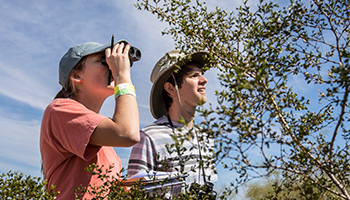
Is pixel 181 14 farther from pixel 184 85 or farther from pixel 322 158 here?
pixel 322 158

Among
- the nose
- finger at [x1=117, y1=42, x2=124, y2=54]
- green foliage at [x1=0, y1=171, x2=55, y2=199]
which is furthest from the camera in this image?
the nose

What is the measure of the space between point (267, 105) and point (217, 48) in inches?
22.2

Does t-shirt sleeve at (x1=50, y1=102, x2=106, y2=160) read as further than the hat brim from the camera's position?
No

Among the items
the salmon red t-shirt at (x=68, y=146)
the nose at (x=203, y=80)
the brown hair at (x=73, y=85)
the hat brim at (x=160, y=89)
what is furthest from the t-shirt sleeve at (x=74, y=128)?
the nose at (x=203, y=80)

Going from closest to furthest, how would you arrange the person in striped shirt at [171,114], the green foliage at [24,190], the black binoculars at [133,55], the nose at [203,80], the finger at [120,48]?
the green foliage at [24,190]
the finger at [120,48]
the black binoculars at [133,55]
the person in striped shirt at [171,114]
the nose at [203,80]

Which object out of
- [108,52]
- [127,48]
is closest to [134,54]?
[127,48]

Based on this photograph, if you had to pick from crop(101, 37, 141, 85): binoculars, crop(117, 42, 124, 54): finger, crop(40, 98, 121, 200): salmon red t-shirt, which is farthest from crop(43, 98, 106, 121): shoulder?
crop(117, 42, 124, 54): finger

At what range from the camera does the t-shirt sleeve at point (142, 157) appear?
2.25 meters

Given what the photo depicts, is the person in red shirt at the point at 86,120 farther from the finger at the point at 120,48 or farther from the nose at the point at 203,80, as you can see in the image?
the nose at the point at 203,80

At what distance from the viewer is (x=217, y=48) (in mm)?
1657

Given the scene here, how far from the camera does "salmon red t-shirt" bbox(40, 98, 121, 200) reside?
1.72 m

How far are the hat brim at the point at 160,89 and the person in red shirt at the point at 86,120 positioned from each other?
0.74 m

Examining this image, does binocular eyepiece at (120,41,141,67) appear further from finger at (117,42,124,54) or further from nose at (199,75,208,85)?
nose at (199,75,208,85)

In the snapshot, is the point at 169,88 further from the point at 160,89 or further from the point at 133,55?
the point at 133,55
